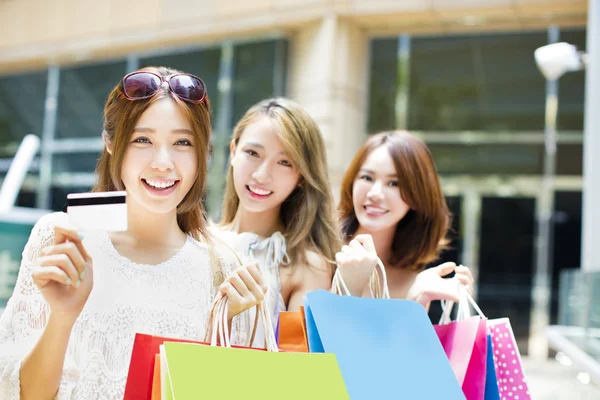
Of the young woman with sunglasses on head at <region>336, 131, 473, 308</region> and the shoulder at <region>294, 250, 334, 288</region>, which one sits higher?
the young woman with sunglasses on head at <region>336, 131, 473, 308</region>

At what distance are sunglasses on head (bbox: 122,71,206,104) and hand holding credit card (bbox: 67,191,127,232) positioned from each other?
43cm

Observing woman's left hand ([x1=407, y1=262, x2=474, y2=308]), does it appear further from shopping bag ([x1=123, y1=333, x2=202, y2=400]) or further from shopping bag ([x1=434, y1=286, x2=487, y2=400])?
shopping bag ([x1=123, y1=333, x2=202, y2=400])

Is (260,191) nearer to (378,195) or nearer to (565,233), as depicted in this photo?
(378,195)

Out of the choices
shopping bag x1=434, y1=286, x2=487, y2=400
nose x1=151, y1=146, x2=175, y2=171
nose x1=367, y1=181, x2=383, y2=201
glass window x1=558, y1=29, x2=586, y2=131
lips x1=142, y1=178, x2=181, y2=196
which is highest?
glass window x1=558, y1=29, x2=586, y2=131

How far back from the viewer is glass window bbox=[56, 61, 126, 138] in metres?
11.6

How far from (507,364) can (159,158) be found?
983 millimetres

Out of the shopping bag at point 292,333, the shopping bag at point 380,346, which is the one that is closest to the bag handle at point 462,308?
the shopping bag at point 380,346

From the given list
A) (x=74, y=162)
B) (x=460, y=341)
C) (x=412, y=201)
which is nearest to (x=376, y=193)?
(x=412, y=201)

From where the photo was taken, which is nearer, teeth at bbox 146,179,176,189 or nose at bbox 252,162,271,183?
teeth at bbox 146,179,176,189

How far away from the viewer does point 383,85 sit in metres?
10.0

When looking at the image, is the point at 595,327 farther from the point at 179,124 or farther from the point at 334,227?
the point at 179,124

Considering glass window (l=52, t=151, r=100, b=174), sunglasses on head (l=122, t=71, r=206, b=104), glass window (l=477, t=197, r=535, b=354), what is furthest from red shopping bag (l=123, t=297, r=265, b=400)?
glass window (l=52, t=151, r=100, b=174)

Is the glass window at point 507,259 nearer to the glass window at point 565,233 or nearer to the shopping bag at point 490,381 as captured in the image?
the glass window at point 565,233

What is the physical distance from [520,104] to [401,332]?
365 inches
